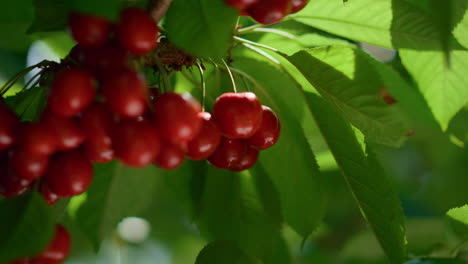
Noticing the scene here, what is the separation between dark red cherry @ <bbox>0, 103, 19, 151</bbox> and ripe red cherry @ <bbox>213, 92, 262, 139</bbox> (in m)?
0.38

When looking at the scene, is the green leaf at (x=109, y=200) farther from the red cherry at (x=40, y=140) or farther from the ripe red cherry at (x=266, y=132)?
the red cherry at (x=40, y=140)

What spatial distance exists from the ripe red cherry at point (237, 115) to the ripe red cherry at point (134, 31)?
31 centimetres

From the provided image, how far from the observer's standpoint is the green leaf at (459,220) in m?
1.37

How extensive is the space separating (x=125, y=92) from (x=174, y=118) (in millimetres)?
105

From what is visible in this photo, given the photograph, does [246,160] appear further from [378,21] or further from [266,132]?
[378,21]

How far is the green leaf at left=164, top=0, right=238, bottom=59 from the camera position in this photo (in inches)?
35.8

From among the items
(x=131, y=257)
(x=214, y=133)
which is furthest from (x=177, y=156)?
(x=131, y=257)

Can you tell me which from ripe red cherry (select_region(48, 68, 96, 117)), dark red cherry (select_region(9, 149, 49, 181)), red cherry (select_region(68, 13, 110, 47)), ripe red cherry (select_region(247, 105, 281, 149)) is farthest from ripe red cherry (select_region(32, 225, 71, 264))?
ripe red cherry (select_region(247, 105, 281, 149))

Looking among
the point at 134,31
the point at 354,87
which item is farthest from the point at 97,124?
the point at 354,87

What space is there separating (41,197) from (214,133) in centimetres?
33

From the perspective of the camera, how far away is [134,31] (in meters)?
0.85

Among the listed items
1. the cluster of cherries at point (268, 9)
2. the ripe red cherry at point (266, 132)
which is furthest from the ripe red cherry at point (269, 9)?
the ripe red cherry at point (266, 132)

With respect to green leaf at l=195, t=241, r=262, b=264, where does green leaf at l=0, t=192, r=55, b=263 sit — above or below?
above

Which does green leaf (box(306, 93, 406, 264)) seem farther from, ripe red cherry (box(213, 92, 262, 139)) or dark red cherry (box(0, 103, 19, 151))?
dark red cherry (box(0, 103, 19, 151))
